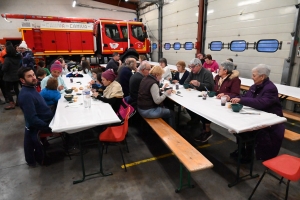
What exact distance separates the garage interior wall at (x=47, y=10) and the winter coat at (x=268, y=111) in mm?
11969

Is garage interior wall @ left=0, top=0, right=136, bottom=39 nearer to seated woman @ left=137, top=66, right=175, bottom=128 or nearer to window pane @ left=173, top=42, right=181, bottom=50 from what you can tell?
window pane @ left=173, top=42, right=181, bottom=50

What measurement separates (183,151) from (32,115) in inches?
74.7

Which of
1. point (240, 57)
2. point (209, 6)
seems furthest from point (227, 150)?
point (209, 6)

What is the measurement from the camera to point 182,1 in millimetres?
8211

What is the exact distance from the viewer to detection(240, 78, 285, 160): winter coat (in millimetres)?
2375

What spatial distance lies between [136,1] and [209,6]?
7.60 metres

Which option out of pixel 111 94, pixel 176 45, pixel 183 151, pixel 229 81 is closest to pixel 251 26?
pixel 229 81

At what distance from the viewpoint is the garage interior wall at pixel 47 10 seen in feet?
35.4

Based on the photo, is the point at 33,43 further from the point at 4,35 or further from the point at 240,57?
the point at 240,57

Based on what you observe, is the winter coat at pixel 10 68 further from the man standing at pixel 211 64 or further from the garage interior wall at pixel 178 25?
the garage interior wall at pixel 178 25

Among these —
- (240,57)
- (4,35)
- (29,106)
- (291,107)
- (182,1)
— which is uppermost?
(182,1)

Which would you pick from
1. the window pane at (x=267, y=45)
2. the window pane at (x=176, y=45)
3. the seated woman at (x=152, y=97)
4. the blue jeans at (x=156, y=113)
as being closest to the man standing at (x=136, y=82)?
the seated woman at (x=152, y=97)

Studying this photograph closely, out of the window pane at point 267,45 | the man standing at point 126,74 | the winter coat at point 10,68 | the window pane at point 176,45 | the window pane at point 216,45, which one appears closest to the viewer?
the man standing at point 126,74

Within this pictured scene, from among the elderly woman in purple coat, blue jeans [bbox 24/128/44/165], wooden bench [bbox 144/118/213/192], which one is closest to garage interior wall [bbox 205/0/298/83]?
the elderly woman in purple coat
